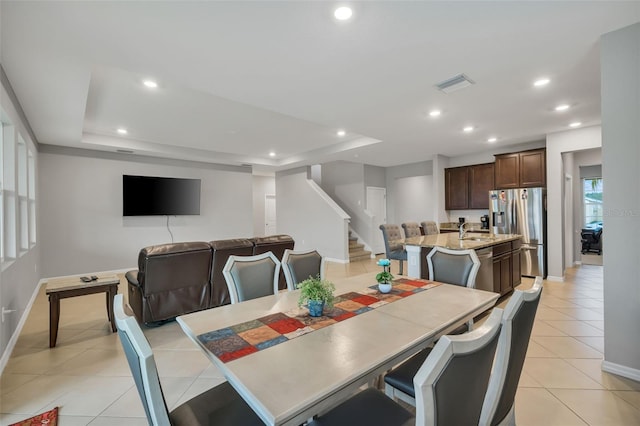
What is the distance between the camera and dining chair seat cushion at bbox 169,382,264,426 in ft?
4.00

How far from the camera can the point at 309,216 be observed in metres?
8.06

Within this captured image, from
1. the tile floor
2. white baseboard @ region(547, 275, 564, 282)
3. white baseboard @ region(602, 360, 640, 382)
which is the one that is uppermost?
white baseboard @ region(547, 275, 564, 282)

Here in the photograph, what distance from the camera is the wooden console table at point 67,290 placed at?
2.81m

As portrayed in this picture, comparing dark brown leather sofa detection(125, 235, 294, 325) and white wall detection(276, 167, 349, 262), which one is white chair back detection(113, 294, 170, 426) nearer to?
dark brown leather sofa detection(125, 235, 294, 325)

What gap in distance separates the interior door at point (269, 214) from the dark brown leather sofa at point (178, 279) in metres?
6.98

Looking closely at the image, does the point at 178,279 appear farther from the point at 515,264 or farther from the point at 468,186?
the point at 468,186

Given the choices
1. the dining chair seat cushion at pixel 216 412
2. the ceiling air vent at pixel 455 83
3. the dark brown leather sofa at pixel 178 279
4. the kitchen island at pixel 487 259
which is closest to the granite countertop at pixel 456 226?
the kitchen island at pixel 487 259

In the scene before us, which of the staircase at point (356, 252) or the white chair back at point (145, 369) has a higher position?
the white chair back at point (145, 369)

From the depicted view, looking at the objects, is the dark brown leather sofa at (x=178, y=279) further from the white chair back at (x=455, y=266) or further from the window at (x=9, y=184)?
the white chair back at (x=455, y=266)

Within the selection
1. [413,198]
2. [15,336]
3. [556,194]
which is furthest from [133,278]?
[413,198]

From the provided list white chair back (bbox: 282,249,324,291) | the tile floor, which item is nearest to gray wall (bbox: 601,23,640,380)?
the tile floor

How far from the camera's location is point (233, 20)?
2053 mm

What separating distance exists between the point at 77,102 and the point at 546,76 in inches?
209

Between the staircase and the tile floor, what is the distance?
445cm
